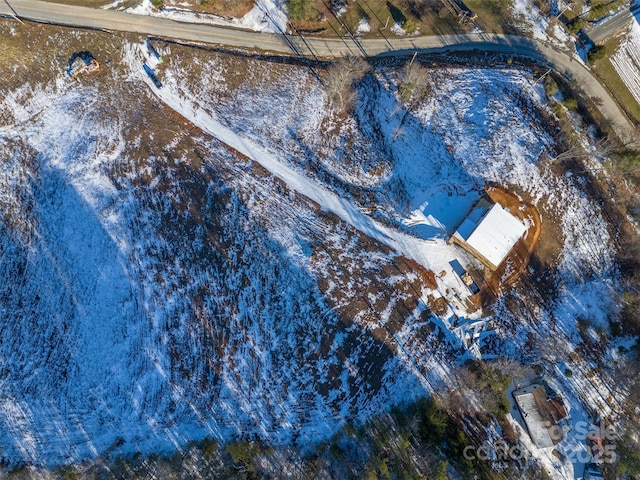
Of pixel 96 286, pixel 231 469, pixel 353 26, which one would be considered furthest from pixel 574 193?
pixel 96 286

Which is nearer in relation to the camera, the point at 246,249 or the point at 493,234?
the point at 493,234

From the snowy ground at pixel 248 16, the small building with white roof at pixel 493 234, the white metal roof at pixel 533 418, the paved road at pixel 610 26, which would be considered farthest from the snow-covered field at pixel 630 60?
the snowy ground at pixel 248 16

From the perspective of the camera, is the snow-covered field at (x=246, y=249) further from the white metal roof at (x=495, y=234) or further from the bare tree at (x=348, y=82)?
the white metal roof at (x=495, y=234)

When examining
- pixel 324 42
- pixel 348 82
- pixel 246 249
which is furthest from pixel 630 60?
pixel 246 249

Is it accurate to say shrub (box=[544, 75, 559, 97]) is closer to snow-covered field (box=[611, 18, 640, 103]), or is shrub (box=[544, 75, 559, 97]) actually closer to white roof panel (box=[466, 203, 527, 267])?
snow-covered field (box=[611, 18, 640, 103])

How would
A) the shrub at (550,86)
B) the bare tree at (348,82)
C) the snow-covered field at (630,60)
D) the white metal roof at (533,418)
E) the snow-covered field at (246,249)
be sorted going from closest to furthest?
the white metal roof at (533,418) < the snow-covered field at (246,249) < the shrub at (550,86) < the bare tree at (348,82) < the snow-covered field at (630,60)

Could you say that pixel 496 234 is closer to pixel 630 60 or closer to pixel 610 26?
pixel 630 60
